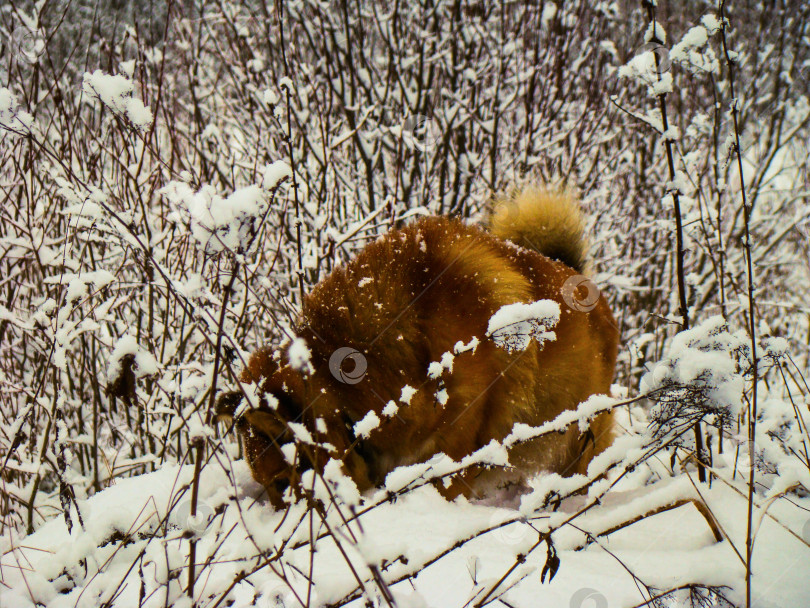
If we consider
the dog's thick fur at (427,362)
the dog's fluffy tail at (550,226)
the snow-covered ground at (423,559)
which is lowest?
the snow-covered ground at (423,559)

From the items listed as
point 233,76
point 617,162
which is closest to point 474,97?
point 617,162

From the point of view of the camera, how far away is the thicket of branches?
1218mm

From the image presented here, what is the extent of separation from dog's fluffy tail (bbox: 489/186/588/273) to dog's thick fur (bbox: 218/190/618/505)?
0.50 meters

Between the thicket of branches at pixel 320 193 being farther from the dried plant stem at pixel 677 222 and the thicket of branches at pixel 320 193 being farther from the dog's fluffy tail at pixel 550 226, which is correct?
the dog's fluffy tail at pixel 550 226

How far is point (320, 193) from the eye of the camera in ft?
9.69

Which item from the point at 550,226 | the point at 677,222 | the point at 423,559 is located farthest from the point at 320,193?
the point at 423,559

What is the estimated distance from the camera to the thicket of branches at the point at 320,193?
4.00ft

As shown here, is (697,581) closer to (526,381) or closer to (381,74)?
(526,381)

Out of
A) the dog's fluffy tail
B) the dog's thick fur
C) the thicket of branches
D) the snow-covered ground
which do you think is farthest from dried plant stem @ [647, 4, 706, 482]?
the dog's fluffy tail

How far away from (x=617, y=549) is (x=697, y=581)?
0.38 meters

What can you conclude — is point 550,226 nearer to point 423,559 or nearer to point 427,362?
point 427,362

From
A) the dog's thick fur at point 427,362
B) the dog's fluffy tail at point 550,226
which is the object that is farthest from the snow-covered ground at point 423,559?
the dog's fluffy tail at point 550,226

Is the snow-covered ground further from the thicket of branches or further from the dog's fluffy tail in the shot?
the dog's fluffy tail

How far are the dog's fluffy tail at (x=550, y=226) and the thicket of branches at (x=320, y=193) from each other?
1.62 feet
